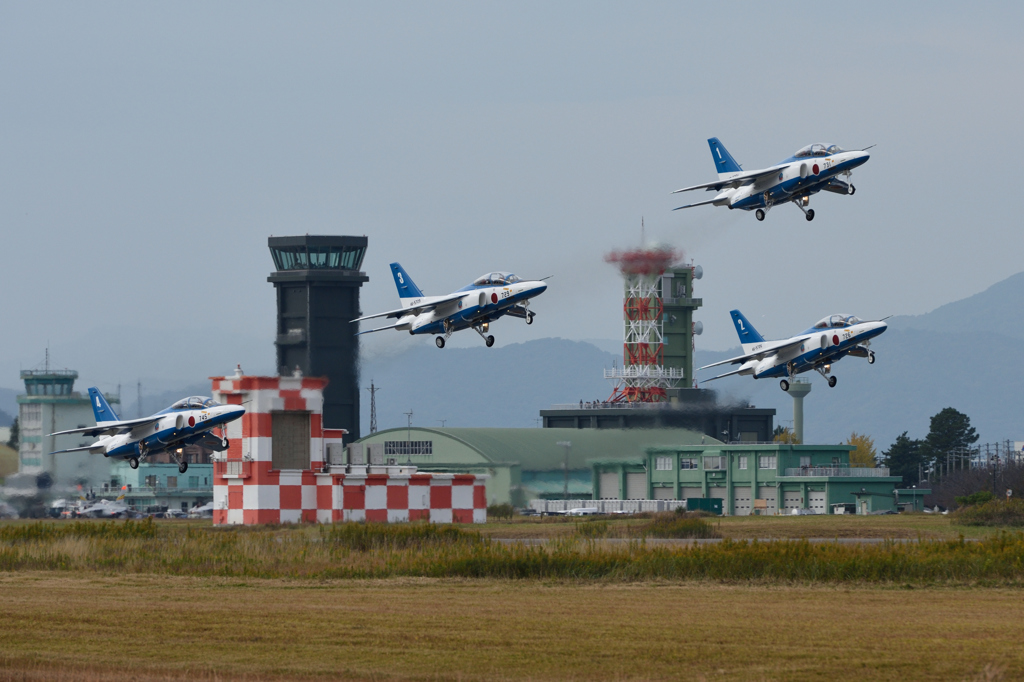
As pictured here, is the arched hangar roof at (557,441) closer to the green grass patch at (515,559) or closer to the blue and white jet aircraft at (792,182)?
the blue and white jet aircraft at (792,182)

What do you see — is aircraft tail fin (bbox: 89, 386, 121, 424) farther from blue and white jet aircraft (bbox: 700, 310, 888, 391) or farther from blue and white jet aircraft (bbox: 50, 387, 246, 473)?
blue and white jet aircraft (bbox: 700, 310, 888, 391)

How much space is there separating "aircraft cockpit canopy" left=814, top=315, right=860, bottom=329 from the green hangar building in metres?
67.4

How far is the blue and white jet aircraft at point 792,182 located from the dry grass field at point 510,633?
84.0 ft

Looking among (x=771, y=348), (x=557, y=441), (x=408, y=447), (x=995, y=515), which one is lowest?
(x=995, y=515)

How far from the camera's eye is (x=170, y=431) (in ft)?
237

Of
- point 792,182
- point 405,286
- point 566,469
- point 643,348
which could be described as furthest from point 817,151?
point 643,348

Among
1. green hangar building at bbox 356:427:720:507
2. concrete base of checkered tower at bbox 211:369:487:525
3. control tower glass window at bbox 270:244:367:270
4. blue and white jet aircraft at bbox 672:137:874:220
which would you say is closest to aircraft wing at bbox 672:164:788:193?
blue and white jet aircraft at bbox 672:137:874:220

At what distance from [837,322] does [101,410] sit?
1521 inches

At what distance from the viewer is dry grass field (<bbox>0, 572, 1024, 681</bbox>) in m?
27.8

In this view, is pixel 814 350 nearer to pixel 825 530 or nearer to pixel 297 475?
pixel 825 530

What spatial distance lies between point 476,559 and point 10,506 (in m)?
54.7

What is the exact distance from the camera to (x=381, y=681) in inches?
1052

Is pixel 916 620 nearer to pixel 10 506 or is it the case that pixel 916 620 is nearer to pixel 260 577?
pixel 260 577

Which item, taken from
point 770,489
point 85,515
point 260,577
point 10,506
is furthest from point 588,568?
point 770,489
